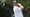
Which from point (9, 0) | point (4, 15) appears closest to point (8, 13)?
point (4, 15)

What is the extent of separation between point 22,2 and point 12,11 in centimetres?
16

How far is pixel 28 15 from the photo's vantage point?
665mm

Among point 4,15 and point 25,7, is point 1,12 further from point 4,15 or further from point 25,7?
point 25,7

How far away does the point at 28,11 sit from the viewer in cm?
67

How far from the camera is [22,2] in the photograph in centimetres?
69

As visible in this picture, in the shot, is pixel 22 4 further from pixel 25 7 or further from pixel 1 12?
pixel 1 12

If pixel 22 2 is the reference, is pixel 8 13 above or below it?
below

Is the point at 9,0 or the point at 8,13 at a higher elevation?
the point at 9,0

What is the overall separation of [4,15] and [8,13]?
5 cm

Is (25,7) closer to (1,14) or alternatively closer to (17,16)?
(17,16)

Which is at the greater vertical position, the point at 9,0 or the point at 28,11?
the point at 9,0

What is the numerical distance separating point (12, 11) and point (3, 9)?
3.8 inches

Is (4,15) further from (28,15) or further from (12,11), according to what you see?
(28,15)

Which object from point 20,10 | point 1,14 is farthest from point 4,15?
point 20,10
